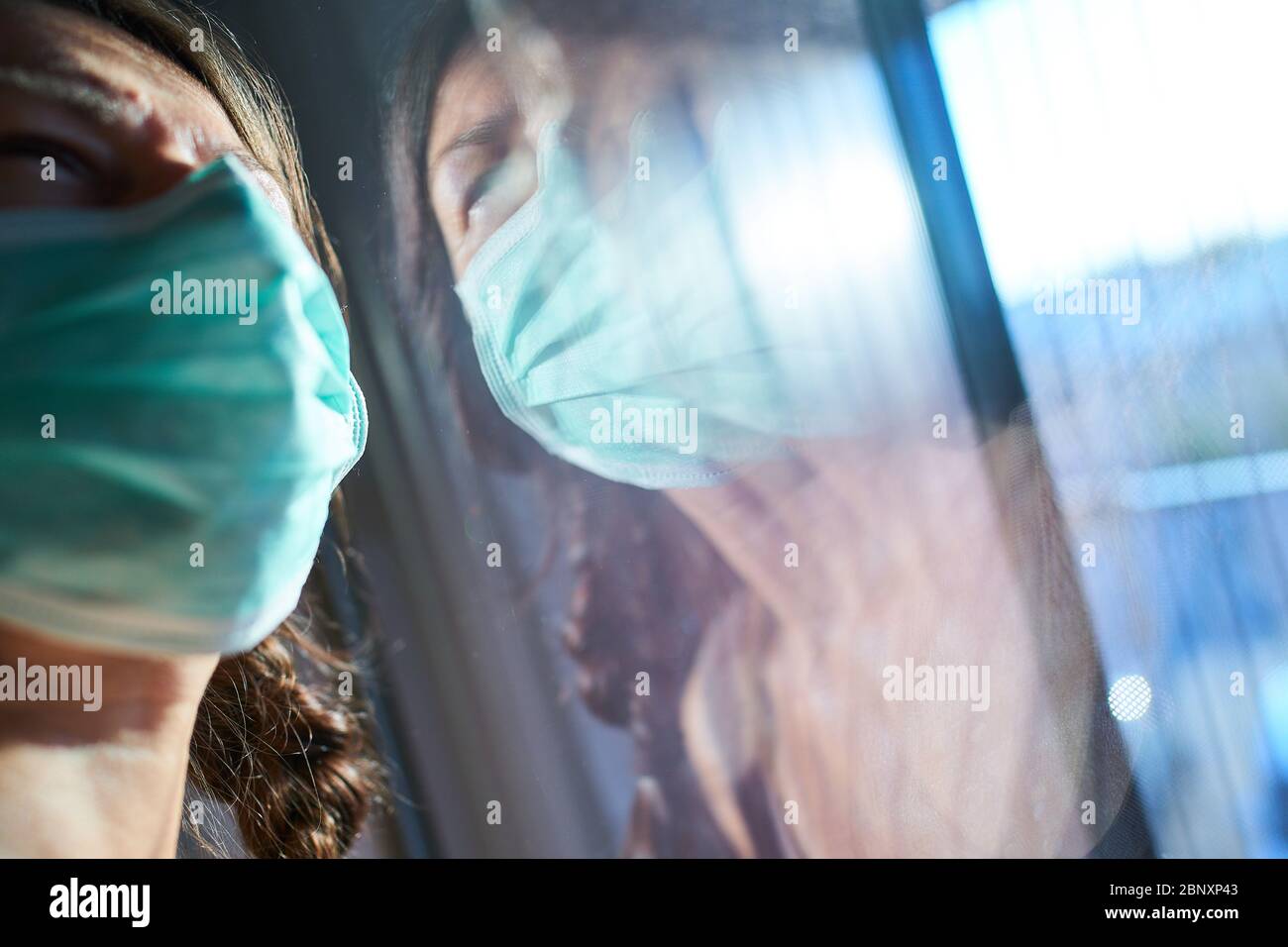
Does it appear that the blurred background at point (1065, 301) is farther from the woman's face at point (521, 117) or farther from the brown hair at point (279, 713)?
the brown hair at point (279, 713)

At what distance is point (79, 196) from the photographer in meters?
1.39

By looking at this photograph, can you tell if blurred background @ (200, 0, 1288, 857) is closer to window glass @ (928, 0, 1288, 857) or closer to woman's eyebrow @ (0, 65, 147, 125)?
window glass @ (928, 0, 1288, 857)

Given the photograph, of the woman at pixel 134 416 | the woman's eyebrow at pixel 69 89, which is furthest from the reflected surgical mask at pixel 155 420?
the woman's eyebrow at pixel 69 89

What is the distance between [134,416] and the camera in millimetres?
1381

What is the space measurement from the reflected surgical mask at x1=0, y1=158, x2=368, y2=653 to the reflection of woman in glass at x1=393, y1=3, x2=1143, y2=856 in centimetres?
27

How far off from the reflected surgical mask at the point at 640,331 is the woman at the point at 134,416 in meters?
0.30

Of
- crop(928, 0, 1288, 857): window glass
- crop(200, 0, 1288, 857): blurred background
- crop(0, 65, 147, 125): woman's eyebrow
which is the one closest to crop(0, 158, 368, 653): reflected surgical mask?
crop(0, 65, 147, 125): woman's eyebrow

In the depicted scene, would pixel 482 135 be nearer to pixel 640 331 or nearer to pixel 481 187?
pixel 481 187

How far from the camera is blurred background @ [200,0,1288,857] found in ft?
5.22

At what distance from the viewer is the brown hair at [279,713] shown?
152 cm

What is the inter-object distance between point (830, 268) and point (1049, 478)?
1.62 feet

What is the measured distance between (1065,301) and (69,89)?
1532 millimetres
